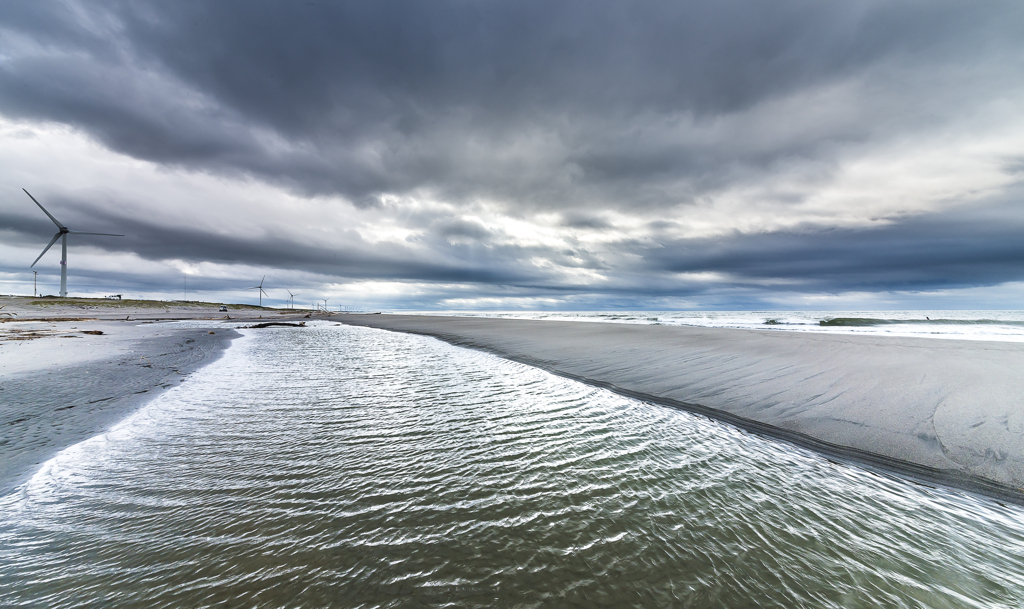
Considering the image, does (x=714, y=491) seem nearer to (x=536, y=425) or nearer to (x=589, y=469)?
(x=589, y=469)

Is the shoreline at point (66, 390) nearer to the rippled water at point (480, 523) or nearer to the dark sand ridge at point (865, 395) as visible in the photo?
the rippled water at point (480, 523)

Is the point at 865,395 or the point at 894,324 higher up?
the point at 894,324

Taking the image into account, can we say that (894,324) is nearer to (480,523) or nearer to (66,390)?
(480,523)

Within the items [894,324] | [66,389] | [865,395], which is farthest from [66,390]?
[894,324]

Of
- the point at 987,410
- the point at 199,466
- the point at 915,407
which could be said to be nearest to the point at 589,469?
the point at 199,466

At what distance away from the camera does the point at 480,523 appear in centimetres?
383

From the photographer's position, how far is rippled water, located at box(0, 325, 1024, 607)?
9.56 feet

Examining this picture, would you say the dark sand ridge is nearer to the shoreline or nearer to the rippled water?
the rippled water

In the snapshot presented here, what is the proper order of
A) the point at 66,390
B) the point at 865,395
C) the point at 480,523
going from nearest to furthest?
the point at 480,523 < the point at 865,395 < the point at 66,390

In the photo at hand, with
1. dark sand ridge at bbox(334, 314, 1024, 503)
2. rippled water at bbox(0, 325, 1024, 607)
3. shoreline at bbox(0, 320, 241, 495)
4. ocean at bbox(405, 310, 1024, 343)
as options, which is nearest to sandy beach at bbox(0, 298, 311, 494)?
shoreline at bbox(0, 320, 241, 495)

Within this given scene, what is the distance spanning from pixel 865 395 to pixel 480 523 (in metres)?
9.97

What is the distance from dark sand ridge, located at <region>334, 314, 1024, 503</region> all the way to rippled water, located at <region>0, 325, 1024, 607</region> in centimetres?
112

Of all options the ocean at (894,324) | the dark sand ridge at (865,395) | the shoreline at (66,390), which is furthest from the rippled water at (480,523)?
the ocean at (894,324)

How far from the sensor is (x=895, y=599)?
2.90m
